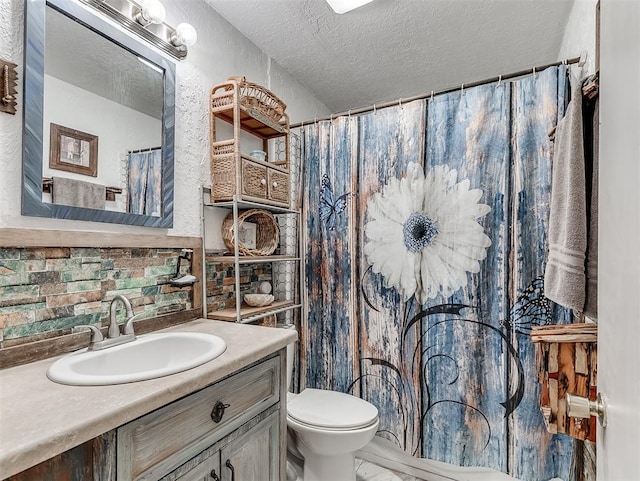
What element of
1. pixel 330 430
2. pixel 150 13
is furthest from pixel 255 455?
pixel 150 13

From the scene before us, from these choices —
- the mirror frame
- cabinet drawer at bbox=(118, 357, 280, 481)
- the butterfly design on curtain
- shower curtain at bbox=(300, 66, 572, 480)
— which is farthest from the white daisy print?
the mirror frame

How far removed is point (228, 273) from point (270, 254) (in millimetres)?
259

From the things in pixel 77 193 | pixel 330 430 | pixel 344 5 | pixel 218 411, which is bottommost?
pixel 330 430

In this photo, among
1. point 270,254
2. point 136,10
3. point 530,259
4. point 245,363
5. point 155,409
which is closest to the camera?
point 155,409

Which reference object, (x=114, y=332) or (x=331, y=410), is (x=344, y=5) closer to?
(x=114, y=332)

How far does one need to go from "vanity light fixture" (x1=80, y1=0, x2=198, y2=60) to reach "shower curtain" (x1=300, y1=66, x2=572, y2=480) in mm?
837

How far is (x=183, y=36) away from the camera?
1.53m

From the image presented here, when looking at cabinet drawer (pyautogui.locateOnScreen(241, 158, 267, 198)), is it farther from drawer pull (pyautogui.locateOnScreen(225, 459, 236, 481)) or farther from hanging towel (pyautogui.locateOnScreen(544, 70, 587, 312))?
hanging towel (pyautogui.locateOnScreen(544, 70, 587, 312))

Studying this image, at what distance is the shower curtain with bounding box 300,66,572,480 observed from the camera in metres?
1.55

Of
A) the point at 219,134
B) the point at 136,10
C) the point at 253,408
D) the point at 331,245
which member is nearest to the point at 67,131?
the point at 136,10

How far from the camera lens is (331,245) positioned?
2.05m

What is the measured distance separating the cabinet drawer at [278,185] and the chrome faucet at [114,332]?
2.96 ft

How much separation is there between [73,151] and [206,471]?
44.2 inches

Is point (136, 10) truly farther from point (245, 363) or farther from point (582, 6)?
point (582, 6)
